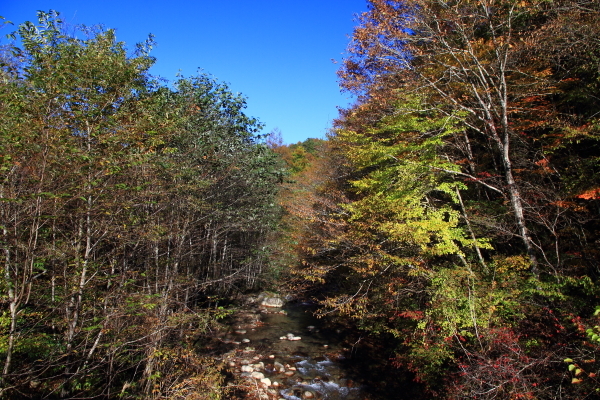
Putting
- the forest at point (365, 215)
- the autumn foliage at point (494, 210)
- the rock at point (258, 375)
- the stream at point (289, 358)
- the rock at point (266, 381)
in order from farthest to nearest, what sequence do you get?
the rock at point (258, 375)
the rock at point (266, 381)
the stream at point (289, 358)
the autumn foliage at point (494, 210)
the forest at point (365, 215)

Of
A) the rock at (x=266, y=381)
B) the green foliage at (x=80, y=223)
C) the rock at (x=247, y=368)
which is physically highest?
the green foliage at (x=80, y=223)

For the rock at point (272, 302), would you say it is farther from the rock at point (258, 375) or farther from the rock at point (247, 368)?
the rock at point (258, 375)

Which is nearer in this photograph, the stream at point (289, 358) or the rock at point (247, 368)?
the stream at point (289, 358)

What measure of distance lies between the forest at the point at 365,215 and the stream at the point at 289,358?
3.21 feet

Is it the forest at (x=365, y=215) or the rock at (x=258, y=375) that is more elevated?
the forest at (x=365, y=215)

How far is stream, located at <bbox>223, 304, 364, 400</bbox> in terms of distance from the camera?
818 cm

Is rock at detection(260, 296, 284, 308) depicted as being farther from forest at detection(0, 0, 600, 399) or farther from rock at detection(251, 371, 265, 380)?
rock at detection(251, 371, 265, 380)

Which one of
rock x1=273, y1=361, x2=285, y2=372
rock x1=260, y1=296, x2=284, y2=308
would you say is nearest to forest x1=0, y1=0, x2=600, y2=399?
rock x1=273, y1=361, x2=285, y2=372

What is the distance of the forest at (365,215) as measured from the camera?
15.3 feet

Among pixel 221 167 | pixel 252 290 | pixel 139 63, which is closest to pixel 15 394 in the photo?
pixel 139 63

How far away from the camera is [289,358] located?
10.2m

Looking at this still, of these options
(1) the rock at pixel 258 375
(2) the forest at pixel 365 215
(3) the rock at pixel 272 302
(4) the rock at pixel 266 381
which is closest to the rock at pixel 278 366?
(1) the rock at pixel 258 375

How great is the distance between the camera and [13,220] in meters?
3.80

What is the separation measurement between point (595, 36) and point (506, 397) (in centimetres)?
790
